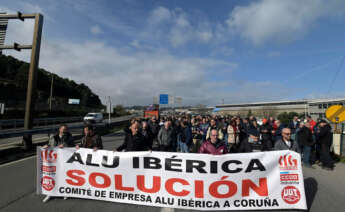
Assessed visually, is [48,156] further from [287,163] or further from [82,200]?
[287,163]

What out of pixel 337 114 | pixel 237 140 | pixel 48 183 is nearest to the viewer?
pixel 48 183

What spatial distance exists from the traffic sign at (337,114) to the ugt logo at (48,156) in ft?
32.5

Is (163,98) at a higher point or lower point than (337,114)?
higher

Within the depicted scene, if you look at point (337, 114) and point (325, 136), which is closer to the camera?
point (325, 136)

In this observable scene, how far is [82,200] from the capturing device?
3.60m

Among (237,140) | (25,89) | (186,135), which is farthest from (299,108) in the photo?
(25,89)

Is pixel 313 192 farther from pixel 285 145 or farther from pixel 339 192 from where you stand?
pixel 285 145

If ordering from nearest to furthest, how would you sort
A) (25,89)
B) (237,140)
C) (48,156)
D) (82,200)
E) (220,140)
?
(82,200) → (48,156) → (220,140) → (237,140) → (25,89)

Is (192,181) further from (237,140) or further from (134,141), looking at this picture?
(237,140)

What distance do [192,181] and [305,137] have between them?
517 cm

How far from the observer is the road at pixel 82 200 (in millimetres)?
3285

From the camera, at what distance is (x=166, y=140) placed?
6090mm

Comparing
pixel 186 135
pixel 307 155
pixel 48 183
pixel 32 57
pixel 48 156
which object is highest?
pixel 32 57

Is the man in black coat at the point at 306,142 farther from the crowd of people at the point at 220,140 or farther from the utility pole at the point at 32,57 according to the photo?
the utility pole at the point at 32,57
